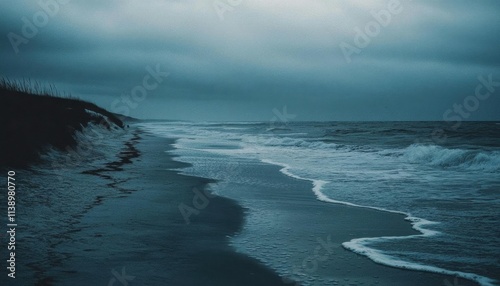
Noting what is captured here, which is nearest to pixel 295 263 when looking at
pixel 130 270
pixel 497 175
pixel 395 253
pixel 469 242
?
pixel 395 253

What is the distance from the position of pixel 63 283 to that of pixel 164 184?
638cm

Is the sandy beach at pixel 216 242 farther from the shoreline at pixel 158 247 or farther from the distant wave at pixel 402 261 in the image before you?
the distant wave at pixel 402 261

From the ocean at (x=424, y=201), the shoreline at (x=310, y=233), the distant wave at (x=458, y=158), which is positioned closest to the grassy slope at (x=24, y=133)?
the ocean at (x=424, y=201)

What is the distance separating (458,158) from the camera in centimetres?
1673

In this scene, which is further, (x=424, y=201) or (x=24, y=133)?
(x=24, y=133)

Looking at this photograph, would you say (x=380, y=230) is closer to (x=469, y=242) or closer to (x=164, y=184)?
(x=469, y=242)

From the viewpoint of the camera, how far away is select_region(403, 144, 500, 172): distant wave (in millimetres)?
15289

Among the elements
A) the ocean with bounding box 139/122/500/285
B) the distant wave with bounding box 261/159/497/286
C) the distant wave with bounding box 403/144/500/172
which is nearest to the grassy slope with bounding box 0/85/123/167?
A: the ocean with bounding box 139/122/500/285

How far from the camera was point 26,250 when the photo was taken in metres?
4.30

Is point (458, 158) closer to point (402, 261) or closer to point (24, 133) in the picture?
point (402, 261)

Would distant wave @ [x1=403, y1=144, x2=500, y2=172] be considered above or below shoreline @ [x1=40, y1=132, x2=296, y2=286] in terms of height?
above

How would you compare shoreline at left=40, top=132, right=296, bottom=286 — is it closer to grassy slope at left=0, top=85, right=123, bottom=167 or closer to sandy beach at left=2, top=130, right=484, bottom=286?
sandy beach at left=2, top=130, right=484, bottom=286

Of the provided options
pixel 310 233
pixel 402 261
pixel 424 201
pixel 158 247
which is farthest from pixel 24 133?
pixel 424 201

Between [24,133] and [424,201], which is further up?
[24,133]
